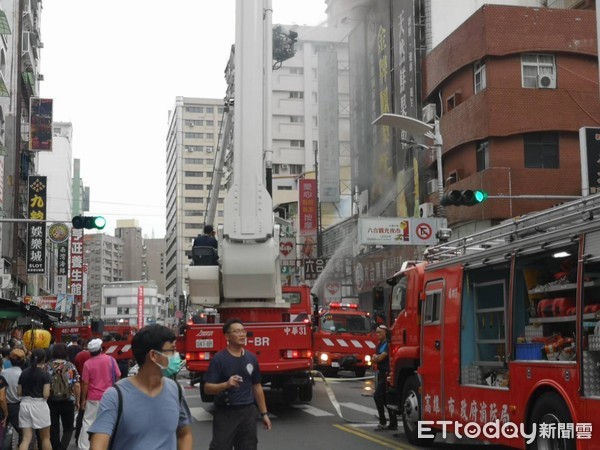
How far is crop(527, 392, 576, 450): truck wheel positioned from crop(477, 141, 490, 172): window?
80.6 ft

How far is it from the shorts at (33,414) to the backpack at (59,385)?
683mm

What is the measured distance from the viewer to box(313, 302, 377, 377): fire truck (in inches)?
1001

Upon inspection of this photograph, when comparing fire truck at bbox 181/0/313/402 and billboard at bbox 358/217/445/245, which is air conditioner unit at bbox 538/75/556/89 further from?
fire truck at bbox 181/0/313/402

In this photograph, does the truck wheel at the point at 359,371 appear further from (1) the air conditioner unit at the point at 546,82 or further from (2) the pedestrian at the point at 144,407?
(2) the pedestrian at the point at 144,407

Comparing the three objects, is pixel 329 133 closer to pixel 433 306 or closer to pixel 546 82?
pixel 546 82

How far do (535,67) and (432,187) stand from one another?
678 centimetres

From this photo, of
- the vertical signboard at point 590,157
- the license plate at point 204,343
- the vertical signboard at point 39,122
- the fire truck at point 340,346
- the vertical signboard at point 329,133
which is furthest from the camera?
the vertical signboard at point 329,133

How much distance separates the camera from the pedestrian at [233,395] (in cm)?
767

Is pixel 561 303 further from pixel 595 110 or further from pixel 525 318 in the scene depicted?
pixel 595 110

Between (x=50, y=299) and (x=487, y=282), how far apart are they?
5527 cm

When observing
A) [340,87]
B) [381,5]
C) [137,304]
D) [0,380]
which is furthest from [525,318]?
[137,304]

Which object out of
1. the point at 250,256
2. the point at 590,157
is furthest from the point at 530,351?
the point at 590,157

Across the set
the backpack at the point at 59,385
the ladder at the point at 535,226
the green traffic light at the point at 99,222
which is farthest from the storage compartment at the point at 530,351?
the green traffic light at the point at 99,222

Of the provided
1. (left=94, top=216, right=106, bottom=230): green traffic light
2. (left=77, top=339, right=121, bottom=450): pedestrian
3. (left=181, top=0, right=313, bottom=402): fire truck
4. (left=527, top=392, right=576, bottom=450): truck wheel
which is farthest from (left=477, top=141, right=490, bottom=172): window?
(left=527, top=392, right=576, bottom=450): truck wheel
